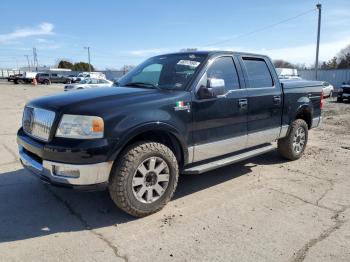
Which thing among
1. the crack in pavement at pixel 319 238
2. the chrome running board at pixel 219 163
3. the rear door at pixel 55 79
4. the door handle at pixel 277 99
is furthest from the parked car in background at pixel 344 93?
the rear door at pixel 55 79

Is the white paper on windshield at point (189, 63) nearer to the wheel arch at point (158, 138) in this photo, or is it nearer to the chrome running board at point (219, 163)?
the wheel arch at point (158, 138)

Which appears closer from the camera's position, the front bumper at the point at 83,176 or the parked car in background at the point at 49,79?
the front bumper at the point at 83,176

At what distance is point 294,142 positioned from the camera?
22.1ft

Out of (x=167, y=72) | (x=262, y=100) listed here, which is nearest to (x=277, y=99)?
(x=262, y=100)

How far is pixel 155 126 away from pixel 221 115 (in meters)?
1.18

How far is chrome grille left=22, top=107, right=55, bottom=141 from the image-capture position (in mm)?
3873

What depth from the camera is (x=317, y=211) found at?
4.42 meters

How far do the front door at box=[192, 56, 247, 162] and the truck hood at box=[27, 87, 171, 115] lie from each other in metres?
0.57

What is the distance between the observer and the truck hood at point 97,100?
148 inches

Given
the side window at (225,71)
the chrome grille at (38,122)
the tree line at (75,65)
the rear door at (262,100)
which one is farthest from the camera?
the tree line at (75,65)

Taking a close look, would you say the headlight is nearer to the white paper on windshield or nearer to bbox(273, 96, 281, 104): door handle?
the white paper on windshield

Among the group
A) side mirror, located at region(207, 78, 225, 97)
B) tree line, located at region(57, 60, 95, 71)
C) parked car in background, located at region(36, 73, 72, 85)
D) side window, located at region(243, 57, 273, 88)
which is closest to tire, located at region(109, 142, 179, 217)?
side mirror, located at region(207, 78, 225, 97)

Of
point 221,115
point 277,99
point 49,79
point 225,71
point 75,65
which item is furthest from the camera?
point 75,65

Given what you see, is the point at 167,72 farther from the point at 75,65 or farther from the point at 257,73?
the point at 75,65
